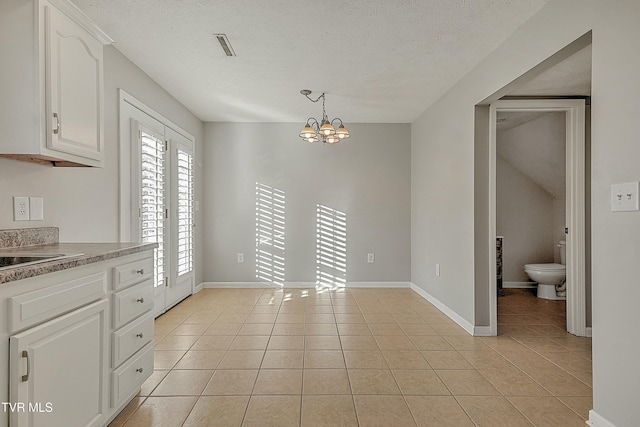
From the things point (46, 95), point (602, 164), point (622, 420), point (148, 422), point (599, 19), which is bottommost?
point (148, 422)

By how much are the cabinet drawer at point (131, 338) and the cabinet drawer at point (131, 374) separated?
0.05 meters

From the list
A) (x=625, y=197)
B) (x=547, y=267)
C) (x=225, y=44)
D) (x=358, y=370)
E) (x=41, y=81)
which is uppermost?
(x=225, y=44)

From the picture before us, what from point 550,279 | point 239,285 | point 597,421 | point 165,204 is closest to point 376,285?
point 239,285

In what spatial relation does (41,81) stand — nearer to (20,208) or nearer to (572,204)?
(20,208)

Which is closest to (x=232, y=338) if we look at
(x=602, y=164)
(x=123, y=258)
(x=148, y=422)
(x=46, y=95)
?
(x=148, y=422)

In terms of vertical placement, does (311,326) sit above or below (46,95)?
below

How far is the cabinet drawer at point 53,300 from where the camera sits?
4.10 feet

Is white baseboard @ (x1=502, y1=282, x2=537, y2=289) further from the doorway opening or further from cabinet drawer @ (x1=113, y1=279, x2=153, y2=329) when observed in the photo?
cabinet drawer @ (x1=113, y1=279, x2=153, y2=329)

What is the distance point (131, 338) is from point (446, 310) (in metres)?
3.19

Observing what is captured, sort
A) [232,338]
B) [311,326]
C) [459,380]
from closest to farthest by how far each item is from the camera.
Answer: [459,380] → [232,338] → [311,326]

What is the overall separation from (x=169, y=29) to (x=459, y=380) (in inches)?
126

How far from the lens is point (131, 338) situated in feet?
6.61

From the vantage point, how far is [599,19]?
1.86 m

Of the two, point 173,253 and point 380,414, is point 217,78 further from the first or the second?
point 380,414
